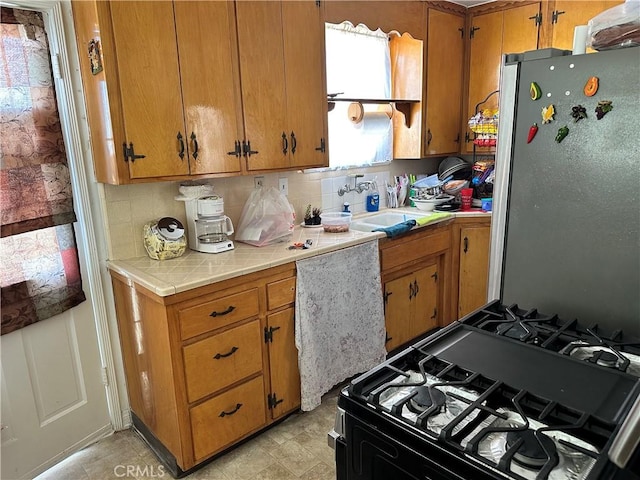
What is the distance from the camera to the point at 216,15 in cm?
205

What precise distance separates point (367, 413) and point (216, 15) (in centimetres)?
189

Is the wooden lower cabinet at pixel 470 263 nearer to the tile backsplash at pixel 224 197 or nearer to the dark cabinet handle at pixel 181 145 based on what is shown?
the tile backsplash at pixel 224 197

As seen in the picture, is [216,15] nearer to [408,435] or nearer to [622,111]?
[622,111]

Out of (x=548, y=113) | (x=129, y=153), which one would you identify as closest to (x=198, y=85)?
(x=129, y=153)

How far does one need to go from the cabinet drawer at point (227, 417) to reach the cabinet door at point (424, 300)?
1.32m

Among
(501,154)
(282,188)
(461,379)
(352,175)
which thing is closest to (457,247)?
(352,175)

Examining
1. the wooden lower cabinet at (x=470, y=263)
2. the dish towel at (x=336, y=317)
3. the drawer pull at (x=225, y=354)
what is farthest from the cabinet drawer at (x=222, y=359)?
the wooden lower cabinet at (x=470, y=263)

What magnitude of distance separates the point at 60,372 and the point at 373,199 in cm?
226

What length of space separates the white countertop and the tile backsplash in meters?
0.13

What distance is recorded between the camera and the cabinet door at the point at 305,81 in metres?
2.37

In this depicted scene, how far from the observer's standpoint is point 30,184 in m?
1.89

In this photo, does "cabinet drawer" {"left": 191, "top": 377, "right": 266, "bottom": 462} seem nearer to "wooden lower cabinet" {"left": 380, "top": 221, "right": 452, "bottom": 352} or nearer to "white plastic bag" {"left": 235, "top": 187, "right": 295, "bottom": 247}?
"white plastic bag" {"left": 235, "top": 187, "right": 295, "bottom": 247}

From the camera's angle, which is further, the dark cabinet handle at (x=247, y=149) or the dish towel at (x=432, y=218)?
the dish towel at (x=432, y=218)

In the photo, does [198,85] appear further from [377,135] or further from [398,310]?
[398,310]
